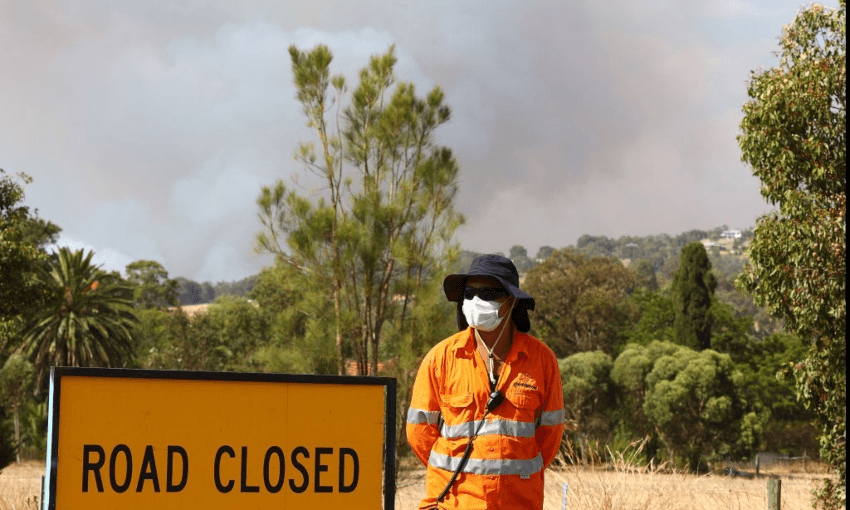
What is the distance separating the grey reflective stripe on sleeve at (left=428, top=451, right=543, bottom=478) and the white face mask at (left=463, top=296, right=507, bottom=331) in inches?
24.9

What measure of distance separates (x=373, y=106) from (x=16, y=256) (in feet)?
31.2

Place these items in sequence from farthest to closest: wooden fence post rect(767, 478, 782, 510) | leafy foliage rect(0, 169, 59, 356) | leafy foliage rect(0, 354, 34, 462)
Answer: leafy foliage rect(0, 354, 34, 462), leafy foliage rect(0, 169, 59, 356), wooden fence post rect(767, 478, 782, 510)

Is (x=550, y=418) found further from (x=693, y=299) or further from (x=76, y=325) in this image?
(x=693, y=299)

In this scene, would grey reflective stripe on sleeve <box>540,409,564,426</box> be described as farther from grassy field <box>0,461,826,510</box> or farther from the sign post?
grassy field <box>0,461,826,510</box>

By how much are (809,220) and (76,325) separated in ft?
127

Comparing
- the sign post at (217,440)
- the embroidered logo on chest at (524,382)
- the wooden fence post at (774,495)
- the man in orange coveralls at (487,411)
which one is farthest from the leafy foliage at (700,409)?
the sign post at (217,440)

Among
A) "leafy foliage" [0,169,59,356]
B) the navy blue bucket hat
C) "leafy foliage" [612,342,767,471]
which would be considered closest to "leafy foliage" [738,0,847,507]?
the navy blue bucket hat

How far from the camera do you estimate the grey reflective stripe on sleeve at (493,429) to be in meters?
4.50

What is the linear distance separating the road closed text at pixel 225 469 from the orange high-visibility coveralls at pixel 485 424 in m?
0.36

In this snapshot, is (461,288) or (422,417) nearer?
(422,417)

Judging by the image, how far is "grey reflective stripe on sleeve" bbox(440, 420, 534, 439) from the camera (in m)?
4.50

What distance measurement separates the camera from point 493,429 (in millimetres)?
4504

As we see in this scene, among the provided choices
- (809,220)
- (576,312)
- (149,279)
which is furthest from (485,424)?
(149,279)

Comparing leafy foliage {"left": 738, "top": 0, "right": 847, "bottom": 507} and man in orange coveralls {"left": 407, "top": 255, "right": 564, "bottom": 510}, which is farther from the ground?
leafy foliage {"left": 738, "top": 0, "right": 847, "bottom": 507}
